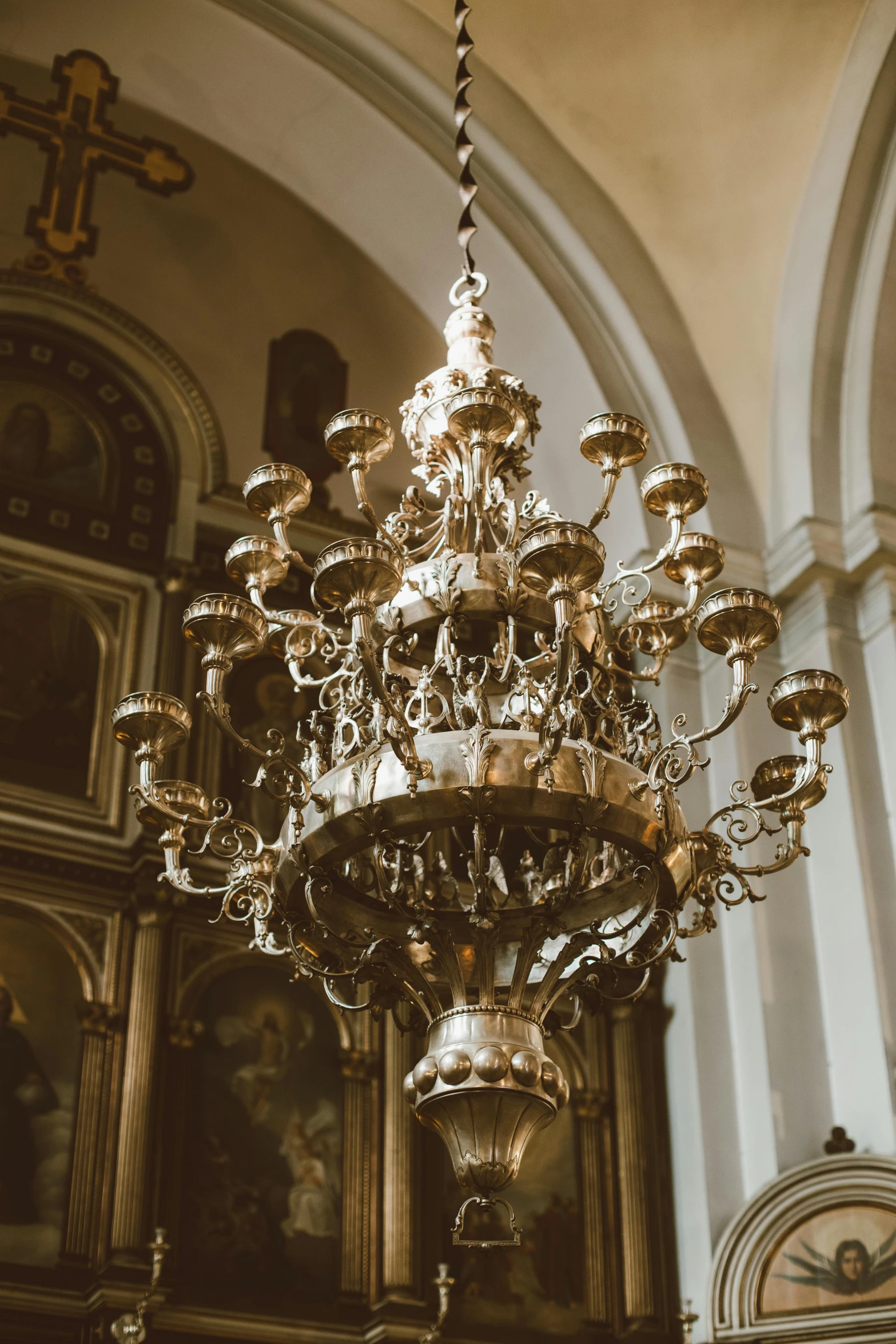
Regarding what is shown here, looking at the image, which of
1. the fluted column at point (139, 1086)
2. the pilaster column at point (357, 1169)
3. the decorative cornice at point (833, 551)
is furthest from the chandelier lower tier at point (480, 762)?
the decorative cornice at point (833, 551)

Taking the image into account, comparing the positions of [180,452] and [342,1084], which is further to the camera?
[180,452]

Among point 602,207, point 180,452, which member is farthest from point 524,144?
point 180,452

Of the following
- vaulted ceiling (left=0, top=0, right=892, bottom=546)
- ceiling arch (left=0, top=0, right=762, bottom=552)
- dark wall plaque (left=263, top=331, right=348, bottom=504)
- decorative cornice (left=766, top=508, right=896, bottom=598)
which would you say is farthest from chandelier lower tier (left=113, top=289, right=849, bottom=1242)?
dark wall plaque (left=263, top=331, right=348, bottom=504)

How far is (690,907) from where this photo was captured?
7.02 meters

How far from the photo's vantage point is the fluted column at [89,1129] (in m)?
5.84

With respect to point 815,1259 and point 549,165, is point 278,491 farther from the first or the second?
point 549,165

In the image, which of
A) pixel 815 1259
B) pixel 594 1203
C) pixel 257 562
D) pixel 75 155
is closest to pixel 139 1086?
pixel 594 1203

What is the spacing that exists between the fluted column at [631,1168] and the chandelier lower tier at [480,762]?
8.92 ft

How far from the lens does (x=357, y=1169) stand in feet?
21.2

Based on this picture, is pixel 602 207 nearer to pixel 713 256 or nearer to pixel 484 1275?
pixel 713 256

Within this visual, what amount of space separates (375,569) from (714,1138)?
13.0 ft

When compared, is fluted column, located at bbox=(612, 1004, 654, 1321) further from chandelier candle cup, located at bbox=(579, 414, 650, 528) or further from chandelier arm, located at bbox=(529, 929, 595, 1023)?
chandelier candle cup, located at bbox=(579, 414, 650, 528)

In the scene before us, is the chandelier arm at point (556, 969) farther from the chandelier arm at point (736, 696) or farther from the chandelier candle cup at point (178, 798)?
the chandelier candle cup at point (178, 798)

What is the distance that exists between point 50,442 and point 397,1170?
359cm
